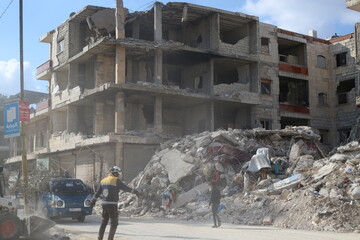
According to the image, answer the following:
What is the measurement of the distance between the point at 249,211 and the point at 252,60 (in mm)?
21064

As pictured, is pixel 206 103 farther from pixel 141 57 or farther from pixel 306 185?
pixel 306 185

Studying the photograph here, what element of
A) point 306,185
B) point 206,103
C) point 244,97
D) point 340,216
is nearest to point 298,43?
point 244,97

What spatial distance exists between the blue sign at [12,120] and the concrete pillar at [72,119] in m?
21.9

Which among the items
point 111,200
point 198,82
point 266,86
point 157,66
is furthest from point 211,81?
point 111,200

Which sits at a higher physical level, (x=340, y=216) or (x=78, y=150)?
(x=78, y=150)

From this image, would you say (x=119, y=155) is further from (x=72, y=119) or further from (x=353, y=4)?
(x=353, y=4)

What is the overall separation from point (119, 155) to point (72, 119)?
1008 centimetres

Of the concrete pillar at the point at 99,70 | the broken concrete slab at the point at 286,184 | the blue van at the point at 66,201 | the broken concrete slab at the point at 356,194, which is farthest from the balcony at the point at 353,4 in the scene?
the concrete pillar at the point at 99,70

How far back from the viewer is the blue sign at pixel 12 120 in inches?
568

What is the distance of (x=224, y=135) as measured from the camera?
75.9 feet

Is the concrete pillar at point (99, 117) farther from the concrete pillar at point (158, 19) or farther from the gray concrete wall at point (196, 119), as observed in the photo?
the gray concrete wall at point (196, 119)

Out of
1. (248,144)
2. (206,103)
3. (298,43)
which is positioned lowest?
(248,144)

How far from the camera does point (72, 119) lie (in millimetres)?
36688

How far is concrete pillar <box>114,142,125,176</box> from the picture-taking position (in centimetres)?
2814
